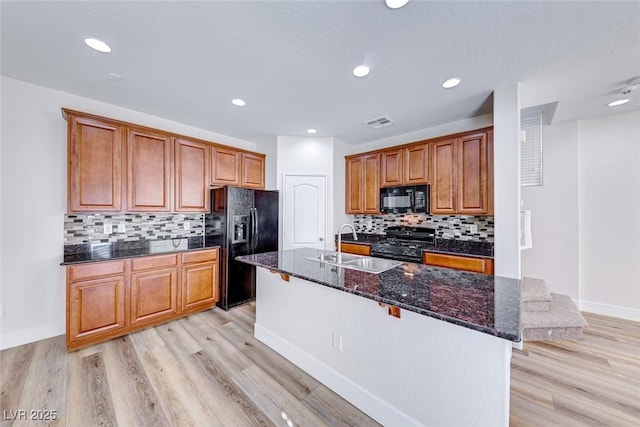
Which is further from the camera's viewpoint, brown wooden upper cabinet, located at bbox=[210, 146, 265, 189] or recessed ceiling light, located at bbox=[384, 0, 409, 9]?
brown wooden upper cabinet, located at bbox=[210, 146, 265, 189]

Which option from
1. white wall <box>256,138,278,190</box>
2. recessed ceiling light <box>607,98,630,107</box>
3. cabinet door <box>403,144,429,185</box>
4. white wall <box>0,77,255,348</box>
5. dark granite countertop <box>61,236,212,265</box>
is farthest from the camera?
white wall <box>256,138,278,190</box>

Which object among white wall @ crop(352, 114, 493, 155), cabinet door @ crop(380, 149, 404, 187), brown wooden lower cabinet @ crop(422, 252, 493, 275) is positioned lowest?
brown wooden lower cabinet @ crop(422, 252, 493, 275)

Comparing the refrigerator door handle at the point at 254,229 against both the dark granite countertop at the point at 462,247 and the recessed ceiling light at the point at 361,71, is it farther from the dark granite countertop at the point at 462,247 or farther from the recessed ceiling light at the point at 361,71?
the recessed ceiling light at the point at 361,71

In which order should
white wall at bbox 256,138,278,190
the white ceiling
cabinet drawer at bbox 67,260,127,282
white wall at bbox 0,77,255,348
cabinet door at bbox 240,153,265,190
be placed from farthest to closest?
white wall at bbox 256,138,278,190 → cabinet door at bbox 240,153,265,190 → white wall at bbox 0,77,255,348 → cabinet drawer at bbox 67,260,127,282 → the white ceiling

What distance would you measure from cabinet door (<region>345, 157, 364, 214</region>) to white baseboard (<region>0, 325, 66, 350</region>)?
404cm

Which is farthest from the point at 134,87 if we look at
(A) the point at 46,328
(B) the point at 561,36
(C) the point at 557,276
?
(C) the point at 557,276

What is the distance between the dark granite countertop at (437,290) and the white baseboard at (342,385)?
2.52 feet

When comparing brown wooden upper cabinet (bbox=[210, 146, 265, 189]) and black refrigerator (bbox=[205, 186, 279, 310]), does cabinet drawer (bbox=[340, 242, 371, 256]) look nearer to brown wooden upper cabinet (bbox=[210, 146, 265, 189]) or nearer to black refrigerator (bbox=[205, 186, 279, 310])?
black refrigerator (bbox=[205, 186, 279, 310])

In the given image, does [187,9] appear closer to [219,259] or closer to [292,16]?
[292,16]

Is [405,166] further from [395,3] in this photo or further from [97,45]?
[97,45]

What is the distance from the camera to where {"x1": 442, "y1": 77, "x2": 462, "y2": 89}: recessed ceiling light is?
2421 mm

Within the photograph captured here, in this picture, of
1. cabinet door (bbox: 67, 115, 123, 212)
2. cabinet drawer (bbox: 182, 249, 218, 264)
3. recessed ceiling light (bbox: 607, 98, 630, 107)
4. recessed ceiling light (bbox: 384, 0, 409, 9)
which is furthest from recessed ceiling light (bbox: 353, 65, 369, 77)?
recessed ceiling light (bbox: 607, 98, 630, 107)

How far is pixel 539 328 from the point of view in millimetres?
2693

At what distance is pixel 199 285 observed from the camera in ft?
10.8
